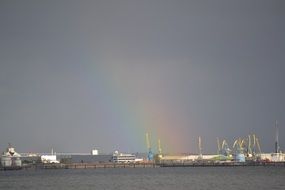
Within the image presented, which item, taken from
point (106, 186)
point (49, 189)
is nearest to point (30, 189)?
point (49, 189)

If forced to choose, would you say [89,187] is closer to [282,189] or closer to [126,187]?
[126,187]

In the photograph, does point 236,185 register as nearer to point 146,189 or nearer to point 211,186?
point 211,186

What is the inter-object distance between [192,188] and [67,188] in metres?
21.0

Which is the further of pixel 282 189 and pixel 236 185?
pixel 236 185

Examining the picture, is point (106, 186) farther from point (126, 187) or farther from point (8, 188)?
point (8, 188)

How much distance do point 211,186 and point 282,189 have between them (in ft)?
44.7

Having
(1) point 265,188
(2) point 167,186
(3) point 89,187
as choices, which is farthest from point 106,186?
(1) point 265,188

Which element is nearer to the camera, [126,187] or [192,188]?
[192,188]

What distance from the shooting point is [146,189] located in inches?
3994

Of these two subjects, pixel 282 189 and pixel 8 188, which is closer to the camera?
pixel 282 189

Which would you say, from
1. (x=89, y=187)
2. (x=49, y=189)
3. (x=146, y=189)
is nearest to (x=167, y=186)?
(x=146, y=189)

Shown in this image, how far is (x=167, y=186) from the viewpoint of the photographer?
106438 mm

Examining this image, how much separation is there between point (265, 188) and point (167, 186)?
1654 centimetres

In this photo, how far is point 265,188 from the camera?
99438mm
